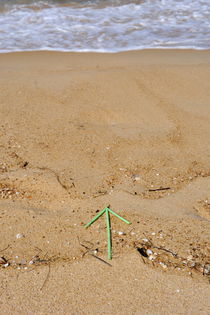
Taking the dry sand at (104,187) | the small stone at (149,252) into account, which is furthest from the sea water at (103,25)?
the small stone at (149,252)

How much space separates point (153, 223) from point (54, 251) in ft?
1.70

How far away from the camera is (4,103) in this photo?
3152 mm

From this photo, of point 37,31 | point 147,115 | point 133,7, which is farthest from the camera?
point 133,7

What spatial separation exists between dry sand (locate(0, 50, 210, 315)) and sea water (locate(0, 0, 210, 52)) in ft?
3.77

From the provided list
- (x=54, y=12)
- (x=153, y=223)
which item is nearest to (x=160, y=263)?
(x=153, y=223)

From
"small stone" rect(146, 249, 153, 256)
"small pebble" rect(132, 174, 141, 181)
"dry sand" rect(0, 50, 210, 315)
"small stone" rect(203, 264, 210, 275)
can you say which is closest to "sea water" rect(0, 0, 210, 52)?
"dry sand" rect(0, 50, 210, 315)

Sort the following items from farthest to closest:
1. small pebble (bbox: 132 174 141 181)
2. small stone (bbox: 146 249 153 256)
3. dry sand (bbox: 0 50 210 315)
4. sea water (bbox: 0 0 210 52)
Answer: sea water (bbox: 0 0 210 52) < small pebble (bbox: 132 174 141 181) < small stone (bbox: 146 249 153 256) < dry sand (bbox: 0 50 210 315)

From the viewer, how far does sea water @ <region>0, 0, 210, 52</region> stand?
197 inches

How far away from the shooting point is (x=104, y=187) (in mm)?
2189

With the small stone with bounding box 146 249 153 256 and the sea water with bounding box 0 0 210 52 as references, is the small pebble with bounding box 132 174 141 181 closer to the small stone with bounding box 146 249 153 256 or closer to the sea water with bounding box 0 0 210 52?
the small stone with bounding box 146 249 153 256

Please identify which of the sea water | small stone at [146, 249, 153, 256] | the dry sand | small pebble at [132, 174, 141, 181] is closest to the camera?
the dry sand

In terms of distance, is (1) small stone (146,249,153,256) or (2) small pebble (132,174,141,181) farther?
(2) small pebble (132,174,141,181)

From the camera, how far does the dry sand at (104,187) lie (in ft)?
5.04

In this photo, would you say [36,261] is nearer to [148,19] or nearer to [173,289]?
[173,289]
